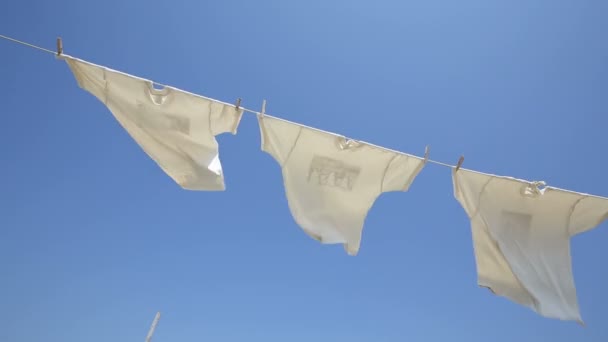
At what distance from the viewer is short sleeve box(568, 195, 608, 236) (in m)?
5.48

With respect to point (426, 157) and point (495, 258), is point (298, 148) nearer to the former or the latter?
point (426, 157)

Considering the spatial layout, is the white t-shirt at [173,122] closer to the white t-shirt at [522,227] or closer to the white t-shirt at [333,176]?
the white t-shirt at [333,176]

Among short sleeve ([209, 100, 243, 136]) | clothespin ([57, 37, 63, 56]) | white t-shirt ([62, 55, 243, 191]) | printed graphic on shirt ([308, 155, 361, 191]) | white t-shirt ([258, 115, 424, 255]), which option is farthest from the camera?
printed graphic on shirt ([308, 155, 361, 191])

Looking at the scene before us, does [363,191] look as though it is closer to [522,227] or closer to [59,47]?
[522,227]

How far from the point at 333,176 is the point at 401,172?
3.55ft

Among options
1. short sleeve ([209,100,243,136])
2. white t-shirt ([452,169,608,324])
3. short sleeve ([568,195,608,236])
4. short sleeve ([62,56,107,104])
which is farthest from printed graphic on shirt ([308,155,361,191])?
short sleeve ([568,195,608,236])

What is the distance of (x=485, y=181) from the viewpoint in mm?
5473

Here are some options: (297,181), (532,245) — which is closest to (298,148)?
(297,181)

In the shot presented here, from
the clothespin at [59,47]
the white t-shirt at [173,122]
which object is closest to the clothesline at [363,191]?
the white t-shirt at [173,122]

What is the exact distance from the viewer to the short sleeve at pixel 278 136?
A: 532 centimetres

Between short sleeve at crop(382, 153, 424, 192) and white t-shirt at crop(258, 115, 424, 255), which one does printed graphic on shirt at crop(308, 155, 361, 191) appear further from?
short sleeve at crop(382, 153, 424, 192)

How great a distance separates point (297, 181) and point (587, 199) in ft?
14.7

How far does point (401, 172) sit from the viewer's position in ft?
18.4

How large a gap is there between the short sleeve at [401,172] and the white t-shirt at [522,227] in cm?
63
